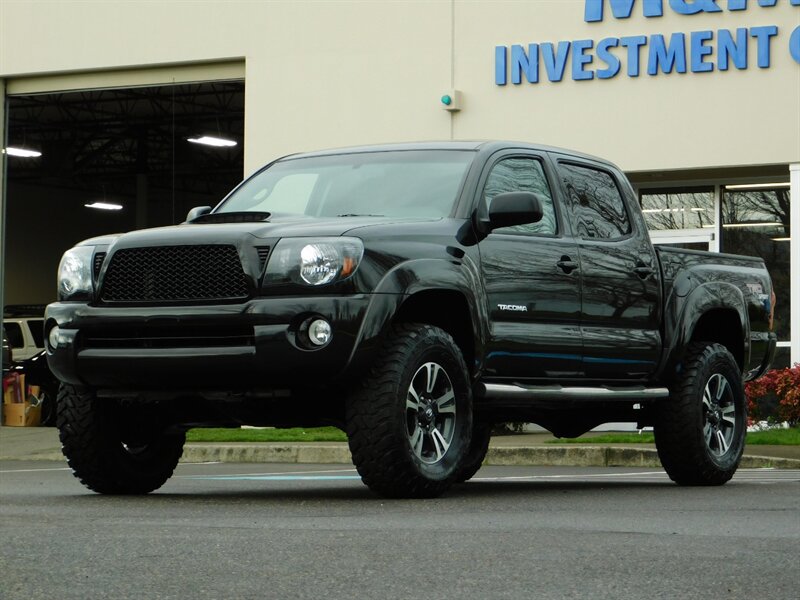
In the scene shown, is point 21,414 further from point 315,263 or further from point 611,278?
point 315,263

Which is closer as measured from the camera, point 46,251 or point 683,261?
point 683,261

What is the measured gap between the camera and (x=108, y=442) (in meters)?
8.68

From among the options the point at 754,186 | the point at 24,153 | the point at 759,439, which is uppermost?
the point at 24,153

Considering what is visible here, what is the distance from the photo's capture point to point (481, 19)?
21.0 m

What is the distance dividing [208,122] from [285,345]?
103ft

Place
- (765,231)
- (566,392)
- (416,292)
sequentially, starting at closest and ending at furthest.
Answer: (416,292) → (566,392) → (765,231)

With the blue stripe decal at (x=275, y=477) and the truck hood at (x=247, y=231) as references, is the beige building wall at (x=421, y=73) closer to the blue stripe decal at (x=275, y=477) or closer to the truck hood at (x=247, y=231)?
the blue stripe decal at (x=275, y=477)

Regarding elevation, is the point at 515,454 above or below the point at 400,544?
below

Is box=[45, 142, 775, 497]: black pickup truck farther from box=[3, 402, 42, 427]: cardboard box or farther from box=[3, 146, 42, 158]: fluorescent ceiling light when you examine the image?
box=[3, 146, 42, 158]: fluorescent ceiling light

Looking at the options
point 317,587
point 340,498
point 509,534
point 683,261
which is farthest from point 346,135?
point 317,587

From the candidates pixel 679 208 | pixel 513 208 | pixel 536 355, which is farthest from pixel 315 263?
pixel 679 208

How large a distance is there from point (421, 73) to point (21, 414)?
Result: 877 centimetres

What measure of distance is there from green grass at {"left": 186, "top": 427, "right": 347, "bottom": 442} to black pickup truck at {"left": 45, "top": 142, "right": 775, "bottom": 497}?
6.92m

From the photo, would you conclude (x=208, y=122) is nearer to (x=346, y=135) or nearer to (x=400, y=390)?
(x=346, y=135)
